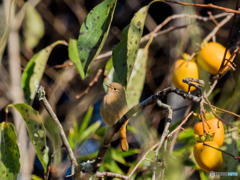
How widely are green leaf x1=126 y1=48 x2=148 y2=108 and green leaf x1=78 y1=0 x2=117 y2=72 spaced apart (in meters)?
0.38

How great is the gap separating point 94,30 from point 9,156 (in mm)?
305

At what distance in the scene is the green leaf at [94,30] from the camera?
112 cm

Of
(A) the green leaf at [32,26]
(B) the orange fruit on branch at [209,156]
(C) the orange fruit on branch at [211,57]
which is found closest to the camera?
(B) the orange fruit on branch at [209,156]

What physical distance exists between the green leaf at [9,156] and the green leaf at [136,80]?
0.41 metres

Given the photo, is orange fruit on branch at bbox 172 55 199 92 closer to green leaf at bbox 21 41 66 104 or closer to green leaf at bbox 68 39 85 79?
green leaf at bbox 68 39 85 79

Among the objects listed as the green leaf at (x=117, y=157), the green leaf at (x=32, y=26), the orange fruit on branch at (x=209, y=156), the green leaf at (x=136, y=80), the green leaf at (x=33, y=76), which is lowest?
the green leaf at (x=117, y=157)

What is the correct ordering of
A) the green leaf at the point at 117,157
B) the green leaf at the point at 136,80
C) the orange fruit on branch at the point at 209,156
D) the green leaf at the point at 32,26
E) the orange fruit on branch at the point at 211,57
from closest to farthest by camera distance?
the orange fruit on branch at the point at 209,156 < the orange fruit on branch at the point at 211,57 < the green leaf at the point at 136,80 < the green leaf at the point at 117,157 < the green leaf at the point at 32,26

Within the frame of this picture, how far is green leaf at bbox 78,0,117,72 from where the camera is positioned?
1125 mm

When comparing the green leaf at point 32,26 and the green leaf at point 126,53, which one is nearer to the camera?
the green leaf at point 126,53

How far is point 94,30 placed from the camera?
1132mm

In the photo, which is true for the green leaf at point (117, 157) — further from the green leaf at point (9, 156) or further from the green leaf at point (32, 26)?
the green leaf at point (9, 156)

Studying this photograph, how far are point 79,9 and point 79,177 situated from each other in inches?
85.7

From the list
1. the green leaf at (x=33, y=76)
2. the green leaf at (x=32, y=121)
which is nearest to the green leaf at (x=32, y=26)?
the green leaf at (x=33, y=76)

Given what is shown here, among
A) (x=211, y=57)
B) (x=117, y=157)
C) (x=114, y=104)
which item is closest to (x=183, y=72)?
(x=211, y=57)
